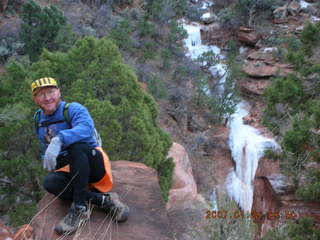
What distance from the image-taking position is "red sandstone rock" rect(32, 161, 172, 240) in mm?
2639

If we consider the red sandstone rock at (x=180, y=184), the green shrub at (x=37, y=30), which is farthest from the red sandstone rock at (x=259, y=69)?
the green shrub at (x=37, y=30)

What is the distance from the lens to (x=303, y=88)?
691 cm

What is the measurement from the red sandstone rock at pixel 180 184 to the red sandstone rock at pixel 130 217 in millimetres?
5326

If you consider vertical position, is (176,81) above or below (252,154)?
above

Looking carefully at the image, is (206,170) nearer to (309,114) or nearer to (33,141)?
(309,114)

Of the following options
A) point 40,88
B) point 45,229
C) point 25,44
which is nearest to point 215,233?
point 45,229

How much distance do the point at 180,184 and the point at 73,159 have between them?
682cm

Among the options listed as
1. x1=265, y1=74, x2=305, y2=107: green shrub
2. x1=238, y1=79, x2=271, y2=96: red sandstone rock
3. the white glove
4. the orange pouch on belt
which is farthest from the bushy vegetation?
the white glove

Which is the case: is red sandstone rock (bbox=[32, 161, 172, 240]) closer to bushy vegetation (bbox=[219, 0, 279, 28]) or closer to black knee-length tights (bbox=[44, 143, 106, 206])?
black knee-length tights (bbox=[44, 143, 106, 206])

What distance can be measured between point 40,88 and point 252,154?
1299 centimetres

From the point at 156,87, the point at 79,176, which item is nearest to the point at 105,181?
the point at 79,176

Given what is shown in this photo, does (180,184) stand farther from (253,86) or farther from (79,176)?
(253,86)

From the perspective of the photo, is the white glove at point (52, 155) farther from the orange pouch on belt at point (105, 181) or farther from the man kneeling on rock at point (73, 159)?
the orange pouch on belt at point (105, 181)

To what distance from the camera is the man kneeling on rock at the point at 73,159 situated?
263 centimetres
